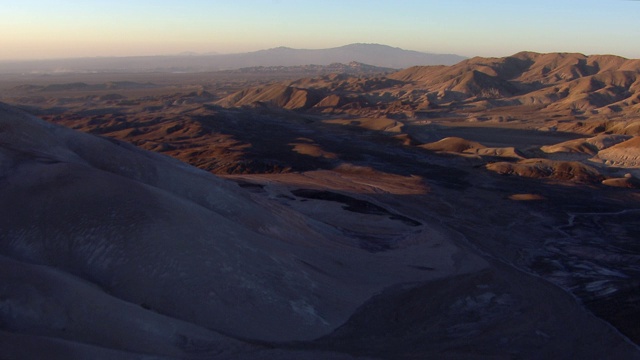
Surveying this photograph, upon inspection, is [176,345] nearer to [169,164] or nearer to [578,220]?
[169,164]

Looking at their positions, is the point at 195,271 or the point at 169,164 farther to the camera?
the point at 169,164

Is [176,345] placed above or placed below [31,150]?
below

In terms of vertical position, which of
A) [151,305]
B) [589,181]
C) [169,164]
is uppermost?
[169,164]

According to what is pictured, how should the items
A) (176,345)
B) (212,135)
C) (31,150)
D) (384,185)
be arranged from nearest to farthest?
(176,345) → (31,150) → (384,185) → (212,135)

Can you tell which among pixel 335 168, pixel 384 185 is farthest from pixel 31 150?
pixel 335 168

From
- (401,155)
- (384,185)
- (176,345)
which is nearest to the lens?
(176,345)

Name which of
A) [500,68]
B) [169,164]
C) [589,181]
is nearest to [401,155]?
[589,181]

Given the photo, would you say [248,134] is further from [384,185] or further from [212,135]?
[384,185]

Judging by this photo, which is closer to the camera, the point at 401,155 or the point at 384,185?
the point at 384,185

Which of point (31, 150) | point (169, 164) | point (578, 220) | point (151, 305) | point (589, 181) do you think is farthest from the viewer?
point (589, 181)
